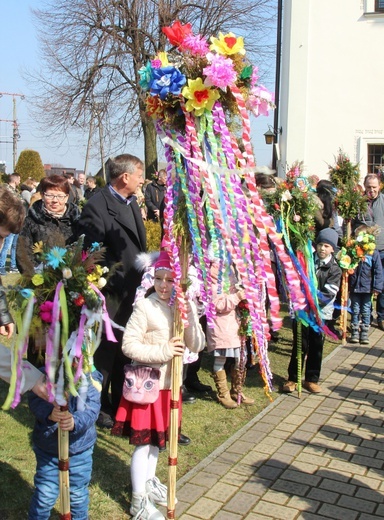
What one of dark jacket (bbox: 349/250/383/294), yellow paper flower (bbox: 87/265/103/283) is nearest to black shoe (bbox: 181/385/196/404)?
yellow paper flower (bbox: 87/265/103/283)

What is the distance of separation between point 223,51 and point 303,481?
3.00 meters

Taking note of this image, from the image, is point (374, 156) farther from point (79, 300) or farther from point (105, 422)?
point (79, 300)

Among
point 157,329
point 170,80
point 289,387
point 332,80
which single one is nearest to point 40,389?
point 157,329

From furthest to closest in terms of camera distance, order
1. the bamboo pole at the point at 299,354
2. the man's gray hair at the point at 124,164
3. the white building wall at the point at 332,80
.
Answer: the white building wall at the point at 332,80, the bamboo pole at the point at 299,354, the man's gray hair at the point at 124,164

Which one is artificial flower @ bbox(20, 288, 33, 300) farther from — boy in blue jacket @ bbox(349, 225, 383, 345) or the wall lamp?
the wall lamp

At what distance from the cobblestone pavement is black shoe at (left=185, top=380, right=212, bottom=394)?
0.69 metres

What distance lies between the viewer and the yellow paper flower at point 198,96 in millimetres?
3498

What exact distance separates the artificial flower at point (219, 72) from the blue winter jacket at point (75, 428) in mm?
1741

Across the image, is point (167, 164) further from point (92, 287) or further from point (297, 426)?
point (297, 426)

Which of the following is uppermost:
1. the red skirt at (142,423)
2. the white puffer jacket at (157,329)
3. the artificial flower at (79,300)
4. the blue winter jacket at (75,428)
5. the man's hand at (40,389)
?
the artificial flower at (79,300)

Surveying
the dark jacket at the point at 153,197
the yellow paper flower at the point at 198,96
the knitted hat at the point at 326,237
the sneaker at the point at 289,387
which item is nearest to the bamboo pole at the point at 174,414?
the yellow paper flower at the point at 198,96

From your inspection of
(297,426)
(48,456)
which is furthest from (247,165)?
(297,426)

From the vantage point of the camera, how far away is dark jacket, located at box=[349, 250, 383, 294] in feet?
29.7

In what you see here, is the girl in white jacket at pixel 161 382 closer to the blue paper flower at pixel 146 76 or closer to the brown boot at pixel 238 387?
the blue paper flower at pixel 146 76
